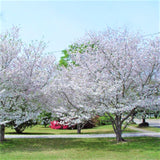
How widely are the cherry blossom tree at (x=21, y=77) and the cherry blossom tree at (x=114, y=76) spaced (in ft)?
3.65

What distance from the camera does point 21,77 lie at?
11.1 metres

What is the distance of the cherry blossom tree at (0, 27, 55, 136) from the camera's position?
10.5 metres

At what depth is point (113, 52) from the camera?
10.6 meters

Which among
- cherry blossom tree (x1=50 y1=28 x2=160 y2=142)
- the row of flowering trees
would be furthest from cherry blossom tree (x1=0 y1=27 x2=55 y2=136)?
cherry blossom tree (x1=50 y1=28 x2=160 y2=142)

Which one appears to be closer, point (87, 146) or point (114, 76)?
point (87, 146)

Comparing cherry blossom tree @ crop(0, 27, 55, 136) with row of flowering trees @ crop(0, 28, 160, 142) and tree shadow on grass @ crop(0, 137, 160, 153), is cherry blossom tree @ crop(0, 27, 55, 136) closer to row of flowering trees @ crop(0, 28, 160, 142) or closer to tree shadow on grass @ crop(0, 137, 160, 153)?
row of flowering trees @ crop(0, 28, 160, 142)

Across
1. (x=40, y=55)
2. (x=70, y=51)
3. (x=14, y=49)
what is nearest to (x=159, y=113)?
(x=70, y=51)

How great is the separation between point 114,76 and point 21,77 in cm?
468

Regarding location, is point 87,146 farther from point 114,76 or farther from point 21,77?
point 21,77

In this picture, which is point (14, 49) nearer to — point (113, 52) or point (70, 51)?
point (70, 51)

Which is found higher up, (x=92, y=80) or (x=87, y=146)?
(x=92, y=80)

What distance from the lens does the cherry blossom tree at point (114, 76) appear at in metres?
9.91

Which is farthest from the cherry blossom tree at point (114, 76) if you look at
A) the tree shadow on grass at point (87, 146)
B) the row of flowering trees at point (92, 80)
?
the tree shadow on grass at point (87, 146)

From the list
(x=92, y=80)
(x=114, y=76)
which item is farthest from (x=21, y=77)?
(x=114, y=76)
